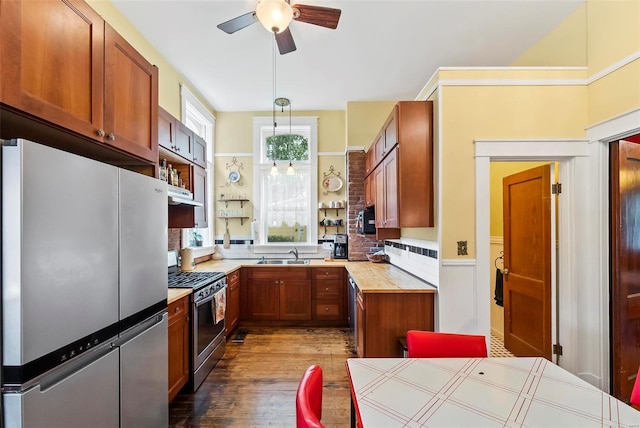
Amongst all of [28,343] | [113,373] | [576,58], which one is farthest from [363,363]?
[576,58]

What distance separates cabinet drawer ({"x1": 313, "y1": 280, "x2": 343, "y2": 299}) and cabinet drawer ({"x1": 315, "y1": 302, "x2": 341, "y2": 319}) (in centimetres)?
10

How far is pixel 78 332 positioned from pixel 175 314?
1145 mm

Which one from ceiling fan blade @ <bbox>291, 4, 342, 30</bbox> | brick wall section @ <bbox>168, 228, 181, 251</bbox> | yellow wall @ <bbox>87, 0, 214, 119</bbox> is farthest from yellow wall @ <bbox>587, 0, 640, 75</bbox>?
brick wall section @ <bbox>168, 228, 181, 251</bbox>

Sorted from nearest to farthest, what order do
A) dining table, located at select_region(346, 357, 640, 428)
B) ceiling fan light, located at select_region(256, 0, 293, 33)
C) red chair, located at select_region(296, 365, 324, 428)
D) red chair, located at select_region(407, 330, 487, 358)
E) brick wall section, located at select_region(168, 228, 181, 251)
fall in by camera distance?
1. red chair, located at select_region(296, 365, 324, 428)
2. dining table, located at select_region(346, 357, 640, 428)
3. red chair, located at select_region(407, 330, 487, 358)
4. ceiling fan light, located at select_region(256, 0, 293, 33)
5. brick wall section, located at select_region(168, 228, 181, 251)

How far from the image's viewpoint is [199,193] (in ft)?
11.3

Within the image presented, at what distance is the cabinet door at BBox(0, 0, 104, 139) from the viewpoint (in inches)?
41.1

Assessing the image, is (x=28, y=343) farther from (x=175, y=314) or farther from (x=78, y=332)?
(x=175, y=314)

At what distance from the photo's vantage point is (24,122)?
4.00 feet

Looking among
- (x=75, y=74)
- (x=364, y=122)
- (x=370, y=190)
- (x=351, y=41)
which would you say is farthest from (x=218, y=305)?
(x=364, y=122)

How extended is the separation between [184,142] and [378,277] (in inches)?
98.4

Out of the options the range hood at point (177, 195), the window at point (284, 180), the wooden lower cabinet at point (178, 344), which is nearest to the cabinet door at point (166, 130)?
the range hood at point (177, 195)

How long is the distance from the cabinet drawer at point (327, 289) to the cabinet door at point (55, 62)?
326 cm

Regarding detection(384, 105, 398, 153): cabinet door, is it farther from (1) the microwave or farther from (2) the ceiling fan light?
(2) the ceiling fan light

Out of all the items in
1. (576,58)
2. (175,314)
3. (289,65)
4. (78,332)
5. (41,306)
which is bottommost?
(175,314)
